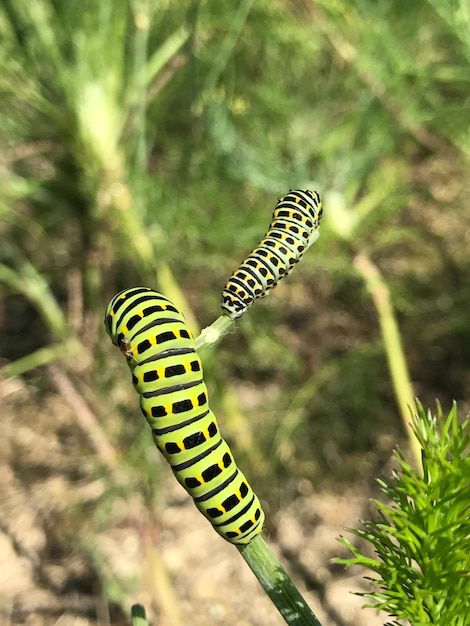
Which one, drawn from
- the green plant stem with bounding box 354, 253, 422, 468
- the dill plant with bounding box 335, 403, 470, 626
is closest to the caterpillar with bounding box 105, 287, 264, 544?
the dill plant with bounding box 335, 403, 470, 626

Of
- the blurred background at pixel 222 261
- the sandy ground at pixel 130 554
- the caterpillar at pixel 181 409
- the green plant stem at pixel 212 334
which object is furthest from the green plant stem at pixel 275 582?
the sandy ground at pixel 130 554

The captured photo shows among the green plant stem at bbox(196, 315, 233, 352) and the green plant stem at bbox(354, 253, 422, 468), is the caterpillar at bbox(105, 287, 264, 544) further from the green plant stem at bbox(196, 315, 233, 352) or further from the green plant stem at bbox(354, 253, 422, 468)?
the green plant stem at bbox(354, 253, 422, 468)

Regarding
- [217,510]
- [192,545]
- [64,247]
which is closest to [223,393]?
[192,545]

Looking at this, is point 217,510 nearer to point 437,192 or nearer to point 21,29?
point 21,29

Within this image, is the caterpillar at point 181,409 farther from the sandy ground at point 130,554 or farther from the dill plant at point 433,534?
the sandy ground at point 130,554

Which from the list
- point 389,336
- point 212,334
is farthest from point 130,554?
point 212,334

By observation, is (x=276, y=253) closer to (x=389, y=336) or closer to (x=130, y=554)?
(x=389, y=336)
